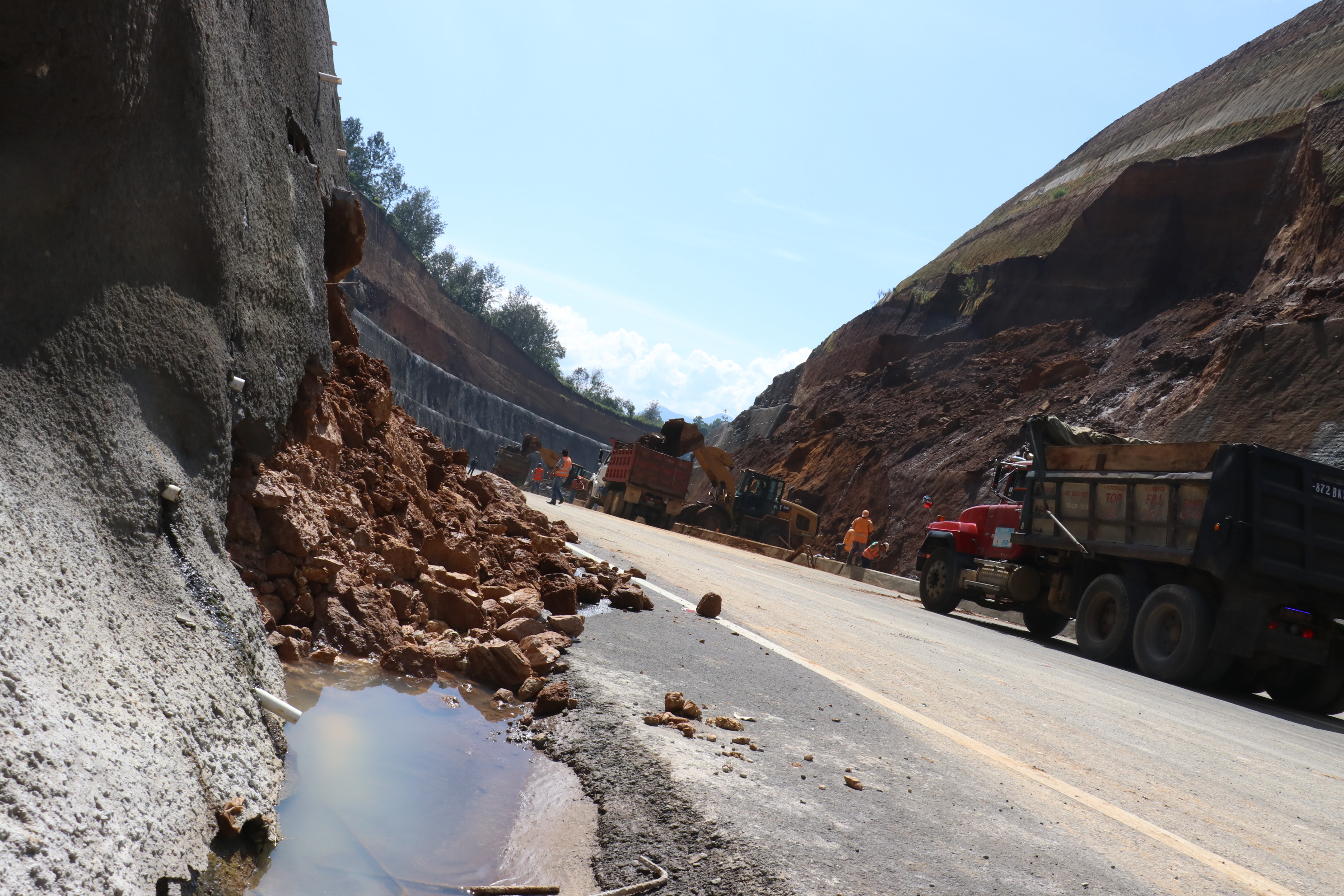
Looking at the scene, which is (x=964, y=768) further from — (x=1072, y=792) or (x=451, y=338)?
(x=451, y=338)

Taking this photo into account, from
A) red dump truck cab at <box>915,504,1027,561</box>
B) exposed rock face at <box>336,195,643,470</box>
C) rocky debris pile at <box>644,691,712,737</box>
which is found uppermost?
exposed rock face at <box>336,195,643,470</box>

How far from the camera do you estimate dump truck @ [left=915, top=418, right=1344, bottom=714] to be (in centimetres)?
998

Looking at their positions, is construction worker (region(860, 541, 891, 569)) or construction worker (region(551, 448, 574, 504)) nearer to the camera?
construction worker (region(860, 541, 891, 569))

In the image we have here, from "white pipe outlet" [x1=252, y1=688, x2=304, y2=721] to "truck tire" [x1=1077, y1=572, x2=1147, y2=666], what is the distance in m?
10.5

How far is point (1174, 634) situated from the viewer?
419 inches

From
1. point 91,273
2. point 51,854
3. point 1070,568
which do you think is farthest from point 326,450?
point 1070,568

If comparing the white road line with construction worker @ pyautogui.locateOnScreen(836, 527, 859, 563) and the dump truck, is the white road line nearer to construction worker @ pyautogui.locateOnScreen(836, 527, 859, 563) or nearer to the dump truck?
the dump truck

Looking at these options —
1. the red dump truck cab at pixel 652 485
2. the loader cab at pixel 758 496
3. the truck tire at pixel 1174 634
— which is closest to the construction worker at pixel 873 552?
the loader cab at pixel 758 496

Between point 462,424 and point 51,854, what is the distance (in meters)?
58.3

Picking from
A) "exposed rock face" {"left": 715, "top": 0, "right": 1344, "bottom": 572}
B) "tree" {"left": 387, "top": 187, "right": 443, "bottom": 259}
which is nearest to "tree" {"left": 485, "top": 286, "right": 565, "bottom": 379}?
"tree" {"left": 387, "top": 187, "right": 443, "bottom": 259}

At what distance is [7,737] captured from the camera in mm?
1915

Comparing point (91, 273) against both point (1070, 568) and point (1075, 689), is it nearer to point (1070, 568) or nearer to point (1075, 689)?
point (1075, 689)

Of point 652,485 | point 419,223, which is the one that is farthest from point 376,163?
point 652,485

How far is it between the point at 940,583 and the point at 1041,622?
1.92m
